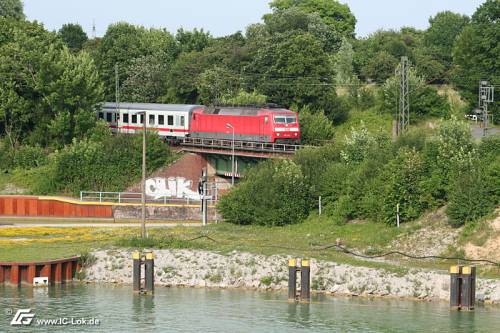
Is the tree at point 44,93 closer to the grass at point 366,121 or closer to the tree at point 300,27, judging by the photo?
the grass at point 366,121

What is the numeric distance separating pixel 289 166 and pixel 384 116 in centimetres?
4302

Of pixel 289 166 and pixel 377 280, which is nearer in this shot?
pixel 377 280

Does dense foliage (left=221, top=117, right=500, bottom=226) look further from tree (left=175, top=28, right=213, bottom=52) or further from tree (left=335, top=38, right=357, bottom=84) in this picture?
tree (left=175, top=28, right=213, bottom=52)

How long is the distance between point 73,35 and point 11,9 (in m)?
34.2

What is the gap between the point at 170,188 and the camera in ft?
333

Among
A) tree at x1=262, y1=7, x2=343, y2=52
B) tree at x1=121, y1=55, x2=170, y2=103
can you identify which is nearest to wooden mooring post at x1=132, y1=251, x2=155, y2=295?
tree at x1=262, y1=7, x2=343, y2=52

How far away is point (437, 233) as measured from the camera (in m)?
68.2

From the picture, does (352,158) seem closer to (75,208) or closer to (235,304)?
(75,208)

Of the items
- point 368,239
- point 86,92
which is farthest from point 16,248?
point 86,92

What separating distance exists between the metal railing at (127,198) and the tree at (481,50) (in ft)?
112

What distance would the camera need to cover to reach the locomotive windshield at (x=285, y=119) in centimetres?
9954

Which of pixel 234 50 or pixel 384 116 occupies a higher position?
pixel 234 50

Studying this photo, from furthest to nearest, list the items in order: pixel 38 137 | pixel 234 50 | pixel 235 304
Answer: pixel 234 50 → pixel 38 137 → pixel 235 304

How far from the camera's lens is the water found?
5044cm
